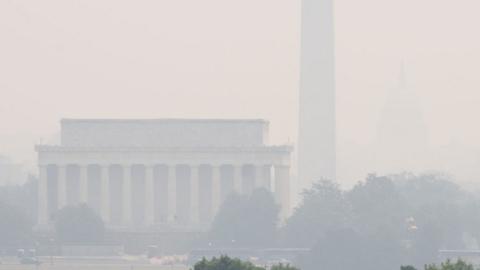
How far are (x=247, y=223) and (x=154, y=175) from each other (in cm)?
2397

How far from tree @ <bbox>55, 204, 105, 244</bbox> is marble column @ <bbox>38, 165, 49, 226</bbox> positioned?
57.6ft

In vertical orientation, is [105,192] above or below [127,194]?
above

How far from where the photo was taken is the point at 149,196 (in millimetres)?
192625

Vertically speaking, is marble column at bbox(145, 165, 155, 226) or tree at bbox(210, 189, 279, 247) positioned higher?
marble column at bbox(145, 165, 155, 226)

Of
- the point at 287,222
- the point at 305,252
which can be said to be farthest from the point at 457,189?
the point at 305,252

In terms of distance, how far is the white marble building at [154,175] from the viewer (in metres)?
192

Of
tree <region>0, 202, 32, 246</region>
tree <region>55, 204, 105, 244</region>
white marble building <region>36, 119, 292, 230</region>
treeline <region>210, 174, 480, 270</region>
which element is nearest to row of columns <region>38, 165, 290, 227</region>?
white marble building <region>36, 119, 292, 230</region>

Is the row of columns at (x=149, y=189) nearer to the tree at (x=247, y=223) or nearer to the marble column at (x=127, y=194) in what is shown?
the marble column at (x=127, y=194)

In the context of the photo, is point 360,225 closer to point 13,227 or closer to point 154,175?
point 13,227

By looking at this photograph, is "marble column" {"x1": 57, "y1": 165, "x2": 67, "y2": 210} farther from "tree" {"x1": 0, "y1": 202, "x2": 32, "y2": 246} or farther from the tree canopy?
the tree canopy

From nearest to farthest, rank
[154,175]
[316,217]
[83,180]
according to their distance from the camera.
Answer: [316,217] → [83,180] → [154,175]

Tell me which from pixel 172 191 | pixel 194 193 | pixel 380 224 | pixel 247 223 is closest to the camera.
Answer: pixel 380 224

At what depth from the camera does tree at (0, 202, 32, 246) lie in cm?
16800

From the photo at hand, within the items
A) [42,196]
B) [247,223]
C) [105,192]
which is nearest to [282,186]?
[105,192]
